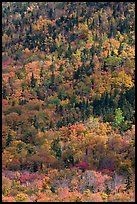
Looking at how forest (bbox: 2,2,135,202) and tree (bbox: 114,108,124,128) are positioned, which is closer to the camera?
forest (bbox: 2,2,135,202)

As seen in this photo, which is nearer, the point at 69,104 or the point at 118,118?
the point at 118,118

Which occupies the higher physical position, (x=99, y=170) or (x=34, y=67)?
(x=34, y=67)

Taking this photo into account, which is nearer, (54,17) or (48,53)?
(48,53)

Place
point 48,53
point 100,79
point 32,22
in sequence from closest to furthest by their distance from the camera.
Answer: point 100,79, point 48,53, point 32,22

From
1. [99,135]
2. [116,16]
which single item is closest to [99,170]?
[99,135]

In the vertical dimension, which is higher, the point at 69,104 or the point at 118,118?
the point at 118,118

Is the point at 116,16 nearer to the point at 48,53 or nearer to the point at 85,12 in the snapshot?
the point at 85,12

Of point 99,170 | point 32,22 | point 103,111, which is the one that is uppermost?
point 32,22

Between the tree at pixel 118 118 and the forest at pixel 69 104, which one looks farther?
the tree at pixel 118 118
